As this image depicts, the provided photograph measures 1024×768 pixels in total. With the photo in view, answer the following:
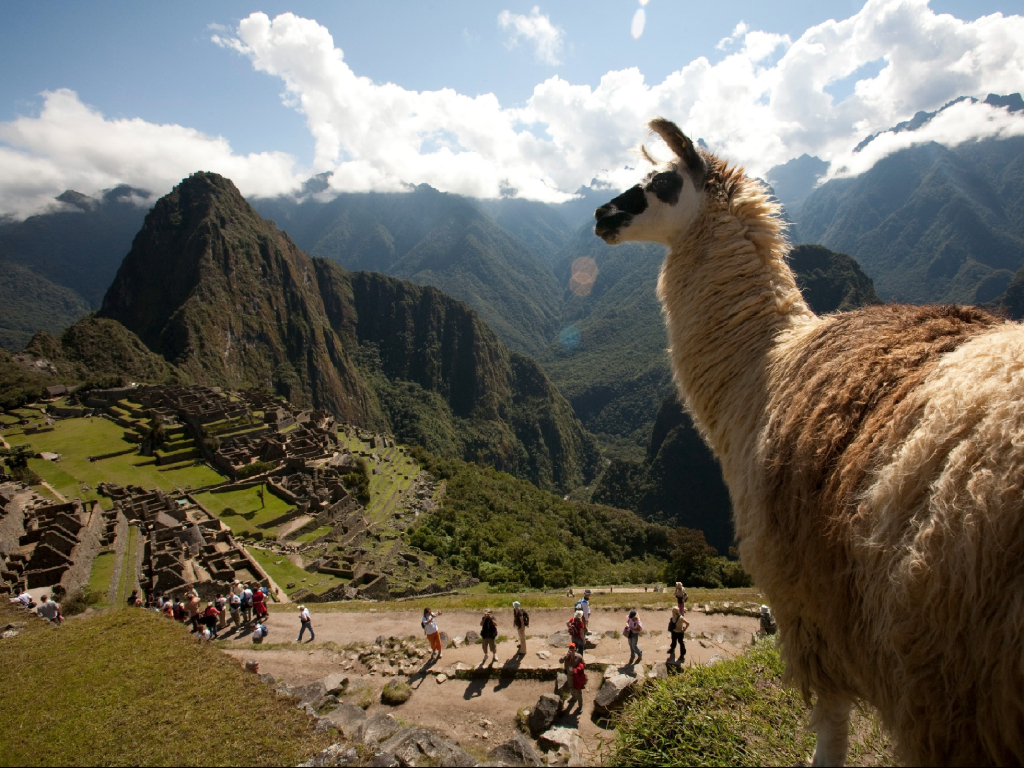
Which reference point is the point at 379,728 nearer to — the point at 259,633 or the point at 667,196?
the point at 667,196

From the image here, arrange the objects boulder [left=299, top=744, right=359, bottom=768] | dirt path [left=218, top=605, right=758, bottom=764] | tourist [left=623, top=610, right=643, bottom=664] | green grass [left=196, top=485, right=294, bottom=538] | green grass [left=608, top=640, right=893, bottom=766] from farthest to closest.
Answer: green grass [left=196, top=485, right=294, bottom=538], tourist [left=623, top=610, right=643, bottom=664], dirt path [left=218, top=605, right=758, bottom=764], boulder [left=299, top=744, right=359, bottom=768], green grass [left=608, top=640, right=893, bottom=766]

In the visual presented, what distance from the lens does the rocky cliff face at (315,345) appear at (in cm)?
10856

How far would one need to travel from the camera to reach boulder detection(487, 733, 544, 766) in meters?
4.51

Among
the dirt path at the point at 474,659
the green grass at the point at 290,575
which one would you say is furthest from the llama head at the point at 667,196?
the green grass at the point at 290,575

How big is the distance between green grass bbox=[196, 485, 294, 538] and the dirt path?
1780 cm

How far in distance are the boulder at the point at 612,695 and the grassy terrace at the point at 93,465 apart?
31358 millimetres

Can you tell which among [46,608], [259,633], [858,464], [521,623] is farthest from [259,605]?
[858,464]

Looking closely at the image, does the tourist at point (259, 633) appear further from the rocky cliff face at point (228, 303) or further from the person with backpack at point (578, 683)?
the rocky cliff face at point (228, 303)

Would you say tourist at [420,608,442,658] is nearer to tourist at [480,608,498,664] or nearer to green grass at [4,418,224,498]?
tourist at [480,608,498,664]

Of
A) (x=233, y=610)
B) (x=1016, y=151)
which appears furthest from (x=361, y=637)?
(x=1016, y=151)

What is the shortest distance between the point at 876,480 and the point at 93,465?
45814 millimetres

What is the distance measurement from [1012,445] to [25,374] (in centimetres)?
8137

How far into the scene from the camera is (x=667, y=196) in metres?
3.35

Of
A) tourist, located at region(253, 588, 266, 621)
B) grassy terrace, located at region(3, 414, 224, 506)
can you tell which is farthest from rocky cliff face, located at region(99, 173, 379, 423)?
tourist, located at region(253, 588, 266, 621)
